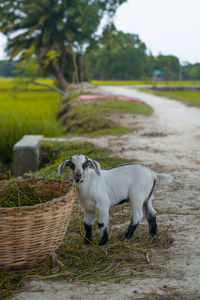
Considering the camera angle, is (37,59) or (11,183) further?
(37,59)

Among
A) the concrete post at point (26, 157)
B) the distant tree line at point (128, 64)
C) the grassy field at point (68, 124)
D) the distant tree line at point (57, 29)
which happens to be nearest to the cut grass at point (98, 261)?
the concrete post at point (26, 157)

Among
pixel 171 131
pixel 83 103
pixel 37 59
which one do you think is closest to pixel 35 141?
pixel 171 131

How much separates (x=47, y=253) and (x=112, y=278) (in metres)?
0.46

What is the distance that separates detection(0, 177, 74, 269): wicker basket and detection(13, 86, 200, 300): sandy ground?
196mm

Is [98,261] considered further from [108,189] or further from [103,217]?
[108,189]

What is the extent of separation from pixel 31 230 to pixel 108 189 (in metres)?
0.68

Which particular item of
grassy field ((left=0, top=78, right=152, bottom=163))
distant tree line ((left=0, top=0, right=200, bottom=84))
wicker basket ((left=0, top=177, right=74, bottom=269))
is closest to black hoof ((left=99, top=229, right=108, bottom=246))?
wicker basket ((left=0, top=177, right=74, bottom=269))

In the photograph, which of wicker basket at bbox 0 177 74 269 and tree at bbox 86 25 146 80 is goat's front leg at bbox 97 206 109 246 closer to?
wicker basket at bbox 0 177 74 269

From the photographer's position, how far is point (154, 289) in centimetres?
206

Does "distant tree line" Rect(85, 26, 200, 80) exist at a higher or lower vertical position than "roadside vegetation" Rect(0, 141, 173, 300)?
higher

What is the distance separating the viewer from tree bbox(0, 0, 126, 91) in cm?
2395

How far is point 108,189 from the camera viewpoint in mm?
2717

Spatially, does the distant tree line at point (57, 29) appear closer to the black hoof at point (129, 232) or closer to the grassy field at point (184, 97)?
the grassy field at point (184, 97)

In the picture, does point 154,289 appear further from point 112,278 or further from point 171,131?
point 171,131
